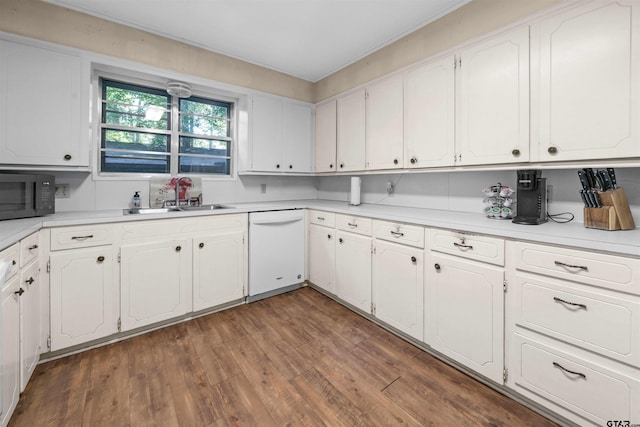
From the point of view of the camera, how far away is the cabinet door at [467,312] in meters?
1.63

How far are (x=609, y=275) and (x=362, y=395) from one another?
1.35 meters

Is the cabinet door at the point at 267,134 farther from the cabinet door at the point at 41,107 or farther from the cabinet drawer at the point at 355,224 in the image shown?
the cabinet door at the point at 41,107

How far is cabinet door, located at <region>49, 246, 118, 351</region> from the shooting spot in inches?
74.8

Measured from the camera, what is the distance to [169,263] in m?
2.35

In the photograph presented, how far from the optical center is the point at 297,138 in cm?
354

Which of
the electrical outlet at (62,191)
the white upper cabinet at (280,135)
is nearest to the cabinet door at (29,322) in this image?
the electrical outlet at (62,191)

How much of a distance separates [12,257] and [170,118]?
6.51 feet

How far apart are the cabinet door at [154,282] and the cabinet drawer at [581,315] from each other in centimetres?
241

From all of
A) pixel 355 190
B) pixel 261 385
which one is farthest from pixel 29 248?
pixel 355 190

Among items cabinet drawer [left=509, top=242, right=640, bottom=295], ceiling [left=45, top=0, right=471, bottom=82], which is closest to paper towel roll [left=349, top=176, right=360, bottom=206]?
ceiling [left=45, top=0, right=471, bottom=82]

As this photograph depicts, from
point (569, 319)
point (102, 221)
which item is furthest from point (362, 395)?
point (102, 221)

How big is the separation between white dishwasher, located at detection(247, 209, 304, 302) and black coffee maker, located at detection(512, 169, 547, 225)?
6.58 feet

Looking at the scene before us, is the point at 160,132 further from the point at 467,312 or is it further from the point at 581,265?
the point at 581,265

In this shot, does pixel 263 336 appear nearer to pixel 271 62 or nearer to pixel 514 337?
pixel 514 337
